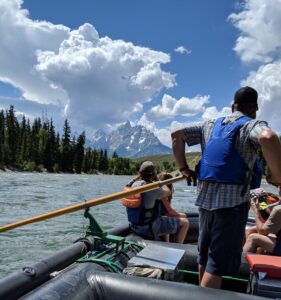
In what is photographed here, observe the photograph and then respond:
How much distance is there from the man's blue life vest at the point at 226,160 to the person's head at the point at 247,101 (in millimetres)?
126

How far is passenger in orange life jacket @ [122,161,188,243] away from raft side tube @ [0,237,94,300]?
4.16 feet

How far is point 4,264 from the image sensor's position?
25.1 ft

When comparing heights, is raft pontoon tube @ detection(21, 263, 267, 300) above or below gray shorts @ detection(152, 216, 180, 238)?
below

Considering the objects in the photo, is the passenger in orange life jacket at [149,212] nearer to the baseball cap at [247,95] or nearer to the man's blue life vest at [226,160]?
the man's blue life vest at [226,160]

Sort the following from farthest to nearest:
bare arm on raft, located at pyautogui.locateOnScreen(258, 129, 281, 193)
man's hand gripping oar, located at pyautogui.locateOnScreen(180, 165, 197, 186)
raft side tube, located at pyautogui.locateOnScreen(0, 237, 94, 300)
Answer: man's hand gripping oar, located at pyautogui.locateOnScreen(180, 165, 197, 186) < raft side tube, located at pyautogui.locateOnScreen(0, 237, 94, 300) < bare arm on raft, located at pyautogui.locateOnScreen(258, 129, 281, 193)

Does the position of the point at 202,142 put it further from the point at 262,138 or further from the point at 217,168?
the point at 262,138

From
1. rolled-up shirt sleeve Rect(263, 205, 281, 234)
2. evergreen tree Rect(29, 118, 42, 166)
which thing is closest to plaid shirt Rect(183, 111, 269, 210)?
rolled-up shirt sleeve Rect(263, 205, 281, 234)

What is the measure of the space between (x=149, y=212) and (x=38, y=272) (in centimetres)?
243

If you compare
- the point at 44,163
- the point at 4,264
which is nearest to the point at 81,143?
the point at 44,163

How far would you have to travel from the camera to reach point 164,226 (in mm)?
6059

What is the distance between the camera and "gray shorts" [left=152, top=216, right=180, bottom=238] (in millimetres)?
5973

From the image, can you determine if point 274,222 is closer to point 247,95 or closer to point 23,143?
point 247,95

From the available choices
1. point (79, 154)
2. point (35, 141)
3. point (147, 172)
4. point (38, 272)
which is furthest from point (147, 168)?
point (79, 154)

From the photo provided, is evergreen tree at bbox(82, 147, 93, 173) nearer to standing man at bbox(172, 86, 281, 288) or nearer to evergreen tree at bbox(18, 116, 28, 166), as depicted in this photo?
evergreen tree at bbox(18, 116, 28, 166)
